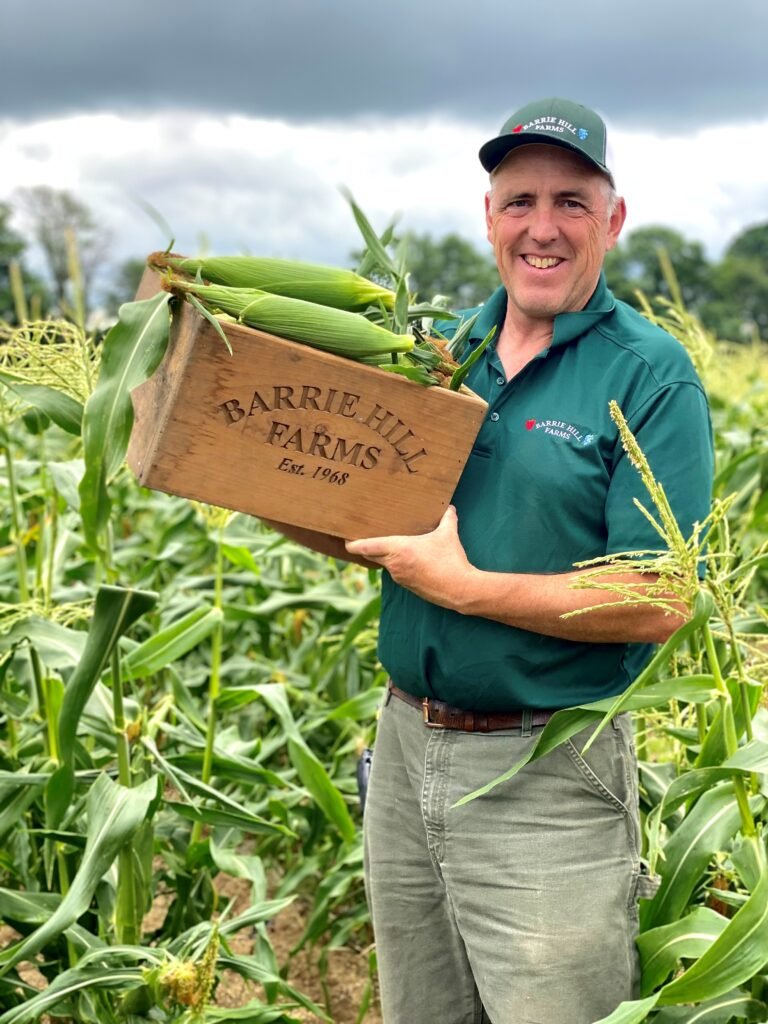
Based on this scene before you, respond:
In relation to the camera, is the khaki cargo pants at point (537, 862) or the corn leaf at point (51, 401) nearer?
the khaki cargo pants at point (537, 862)

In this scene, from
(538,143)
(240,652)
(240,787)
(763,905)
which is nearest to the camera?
(763,905)

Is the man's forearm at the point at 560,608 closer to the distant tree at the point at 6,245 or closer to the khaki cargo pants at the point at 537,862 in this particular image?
the khaki cargo pants at the point at 537,862

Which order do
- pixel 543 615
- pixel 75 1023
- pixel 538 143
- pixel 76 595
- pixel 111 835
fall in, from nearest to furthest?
pixel 543 615 → pixel 538 143 → pixel 111 835 → pixel 75 1023 → pixel 76 595

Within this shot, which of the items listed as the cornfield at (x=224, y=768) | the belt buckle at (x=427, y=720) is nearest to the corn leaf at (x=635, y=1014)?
the cornfield at (x=224, y=768)

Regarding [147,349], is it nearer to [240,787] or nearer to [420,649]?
[420,649]

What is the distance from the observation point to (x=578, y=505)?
8.32 feet

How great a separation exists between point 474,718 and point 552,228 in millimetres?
1084

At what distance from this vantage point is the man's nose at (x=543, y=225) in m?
2.63

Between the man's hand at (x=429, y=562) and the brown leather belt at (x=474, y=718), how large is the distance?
326 millimetres

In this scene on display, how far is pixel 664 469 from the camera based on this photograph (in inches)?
96.3

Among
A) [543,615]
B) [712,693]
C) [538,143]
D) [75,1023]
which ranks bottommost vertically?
[75,1023]

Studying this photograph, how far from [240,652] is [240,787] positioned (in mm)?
1089

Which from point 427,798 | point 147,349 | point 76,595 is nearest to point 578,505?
point 427,798

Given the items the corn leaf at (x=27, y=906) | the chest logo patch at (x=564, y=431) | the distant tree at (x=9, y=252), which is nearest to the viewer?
the chest logo patch at (x=564, y=431)
